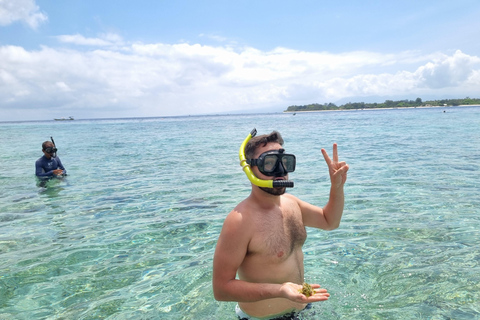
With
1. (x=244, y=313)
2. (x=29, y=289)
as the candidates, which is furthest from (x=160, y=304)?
(x=29, y=289)

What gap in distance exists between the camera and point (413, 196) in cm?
757

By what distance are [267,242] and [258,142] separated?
72 centimetres

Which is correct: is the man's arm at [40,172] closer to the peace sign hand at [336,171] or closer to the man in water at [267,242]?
the man in water at [267,242]

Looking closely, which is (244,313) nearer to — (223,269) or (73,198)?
(223,269)

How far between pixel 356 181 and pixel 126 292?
6.93 meters

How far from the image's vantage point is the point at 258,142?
2.60m

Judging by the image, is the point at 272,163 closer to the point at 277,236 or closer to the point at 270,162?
the point at 270,162

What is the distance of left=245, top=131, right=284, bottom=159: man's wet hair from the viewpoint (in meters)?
2.60

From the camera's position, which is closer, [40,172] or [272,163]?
[272,163]

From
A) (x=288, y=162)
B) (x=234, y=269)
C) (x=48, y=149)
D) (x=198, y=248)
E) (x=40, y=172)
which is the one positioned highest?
(x=288, y=162)

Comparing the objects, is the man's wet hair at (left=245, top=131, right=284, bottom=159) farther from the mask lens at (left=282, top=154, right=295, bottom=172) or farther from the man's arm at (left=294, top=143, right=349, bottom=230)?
the man's arm at (left=294, top=143, right=349, bottom=230)

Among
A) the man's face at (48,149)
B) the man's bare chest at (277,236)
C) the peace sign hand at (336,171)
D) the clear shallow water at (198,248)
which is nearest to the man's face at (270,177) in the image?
the man's bare chest at (277,236)

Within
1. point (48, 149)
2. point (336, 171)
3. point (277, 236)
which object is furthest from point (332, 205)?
point (48, 149)

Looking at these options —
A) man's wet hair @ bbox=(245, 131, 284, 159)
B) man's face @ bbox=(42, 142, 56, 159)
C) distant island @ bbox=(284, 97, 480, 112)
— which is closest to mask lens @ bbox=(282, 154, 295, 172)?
man's wet hair @ bbox=(245, 131, 284, 159)
